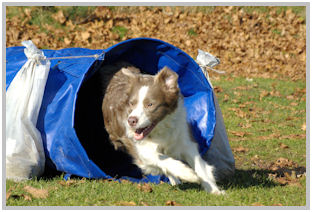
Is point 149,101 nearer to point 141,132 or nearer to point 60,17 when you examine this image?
point 141,132

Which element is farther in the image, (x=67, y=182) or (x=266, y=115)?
(x=266, y=115)

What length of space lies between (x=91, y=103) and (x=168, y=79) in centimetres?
174

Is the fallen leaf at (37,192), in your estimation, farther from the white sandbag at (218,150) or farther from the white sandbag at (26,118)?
the white sandbag at (218,150)

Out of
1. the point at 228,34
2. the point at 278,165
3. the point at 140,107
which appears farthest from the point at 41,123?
the point at 228,34

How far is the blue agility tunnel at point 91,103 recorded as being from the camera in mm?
5410

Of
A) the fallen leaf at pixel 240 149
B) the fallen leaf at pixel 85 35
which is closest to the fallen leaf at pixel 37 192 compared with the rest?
the fallen leaf at pixel 240 149

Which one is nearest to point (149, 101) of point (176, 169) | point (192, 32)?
point (176, 169)

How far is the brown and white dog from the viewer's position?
498 cm

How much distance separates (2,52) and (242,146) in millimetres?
4078

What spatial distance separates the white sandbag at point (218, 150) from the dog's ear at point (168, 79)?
2.38ft

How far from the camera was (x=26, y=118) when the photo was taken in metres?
5.41

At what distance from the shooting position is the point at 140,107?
498 centimetres

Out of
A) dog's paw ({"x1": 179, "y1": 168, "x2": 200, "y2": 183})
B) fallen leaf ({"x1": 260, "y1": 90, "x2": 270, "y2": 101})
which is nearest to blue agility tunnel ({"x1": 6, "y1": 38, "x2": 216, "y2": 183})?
dog's paw ({"x1": 179, "y1": 168, "x2": 200, "y2": 183})

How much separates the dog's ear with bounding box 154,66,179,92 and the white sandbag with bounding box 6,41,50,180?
4.89ft
